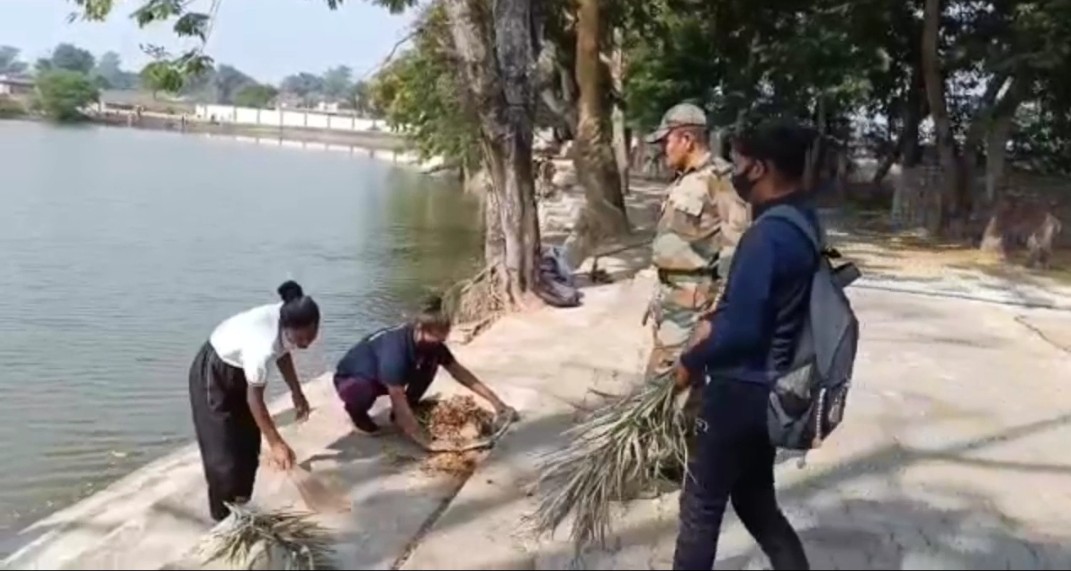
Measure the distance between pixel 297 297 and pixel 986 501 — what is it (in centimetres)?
303

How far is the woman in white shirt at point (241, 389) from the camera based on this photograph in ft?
15.2

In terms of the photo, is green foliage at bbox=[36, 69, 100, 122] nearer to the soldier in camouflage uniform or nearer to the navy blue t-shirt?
the navy blue t-shirt

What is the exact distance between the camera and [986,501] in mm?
5516

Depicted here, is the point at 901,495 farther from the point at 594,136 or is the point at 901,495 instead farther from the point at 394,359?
the point at 594,136

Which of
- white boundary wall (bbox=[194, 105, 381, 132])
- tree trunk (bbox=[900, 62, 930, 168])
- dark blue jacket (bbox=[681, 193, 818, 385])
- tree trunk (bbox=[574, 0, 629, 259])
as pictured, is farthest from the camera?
white boundary wall (bbox=[194, 105, 381, 132])

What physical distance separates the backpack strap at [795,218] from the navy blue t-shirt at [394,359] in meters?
2.80

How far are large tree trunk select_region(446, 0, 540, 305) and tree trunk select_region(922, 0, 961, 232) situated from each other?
9.03m

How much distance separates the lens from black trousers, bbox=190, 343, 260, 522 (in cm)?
477

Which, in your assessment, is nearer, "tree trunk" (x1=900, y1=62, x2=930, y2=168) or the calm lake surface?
the calm lake surface

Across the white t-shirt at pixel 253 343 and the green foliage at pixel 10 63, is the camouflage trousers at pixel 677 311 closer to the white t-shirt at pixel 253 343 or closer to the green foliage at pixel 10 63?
the white t-shirt at pixel 253 343

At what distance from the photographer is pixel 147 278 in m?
15.9

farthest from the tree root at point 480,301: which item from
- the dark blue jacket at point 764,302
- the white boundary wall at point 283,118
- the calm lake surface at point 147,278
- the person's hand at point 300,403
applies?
the white boundary wall at point 283,118

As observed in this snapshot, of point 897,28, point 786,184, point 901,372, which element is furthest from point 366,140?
point 786,184

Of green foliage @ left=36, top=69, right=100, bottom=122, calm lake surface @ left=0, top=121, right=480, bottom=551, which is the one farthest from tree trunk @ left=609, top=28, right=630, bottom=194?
green foliage @ left=36, top=69, right=100, bottom=122
